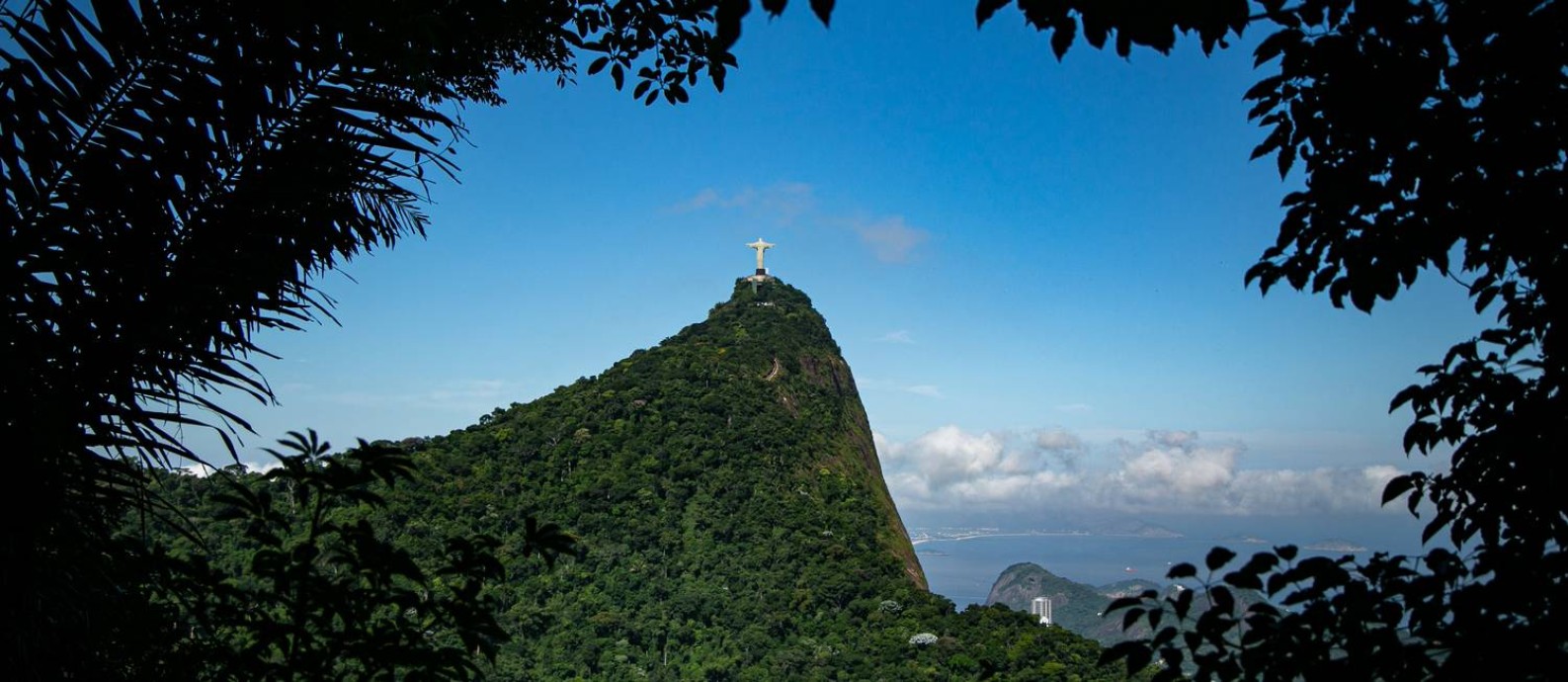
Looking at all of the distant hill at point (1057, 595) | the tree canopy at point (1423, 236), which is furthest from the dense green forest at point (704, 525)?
the distant hill at point (1057, 595)

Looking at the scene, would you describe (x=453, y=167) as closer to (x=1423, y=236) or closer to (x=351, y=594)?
(x=351, y=594)

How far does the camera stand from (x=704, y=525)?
115 feet

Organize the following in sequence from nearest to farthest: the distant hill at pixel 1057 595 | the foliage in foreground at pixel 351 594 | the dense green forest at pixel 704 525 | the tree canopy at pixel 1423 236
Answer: the tree canopy at pixel 1423 236 → the foliage in foreground at pixel 351 594 → the dense green forest at pixel 704 525 → the distant hill at pixel 1057 595

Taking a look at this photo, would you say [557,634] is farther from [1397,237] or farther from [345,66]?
[1397,237]

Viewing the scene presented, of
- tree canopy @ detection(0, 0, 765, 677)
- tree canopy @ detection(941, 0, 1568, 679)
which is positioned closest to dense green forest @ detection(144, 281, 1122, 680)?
tree canopy @ detection(0, 0, 765, 677)

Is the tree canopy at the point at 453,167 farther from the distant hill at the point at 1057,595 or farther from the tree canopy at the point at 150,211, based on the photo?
the distant hill at the point at 1057,595

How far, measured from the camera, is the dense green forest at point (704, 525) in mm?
25078

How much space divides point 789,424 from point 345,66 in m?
38.9

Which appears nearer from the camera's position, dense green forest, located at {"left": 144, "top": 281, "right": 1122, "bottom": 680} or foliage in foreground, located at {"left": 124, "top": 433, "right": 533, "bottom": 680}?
foliage in foreground, located at {"left": 124, "top": 433, "right": 533, "bottom": 680}

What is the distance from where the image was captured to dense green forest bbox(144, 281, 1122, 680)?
25.1 m

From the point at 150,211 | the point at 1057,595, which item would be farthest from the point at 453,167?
the point at 1057,595

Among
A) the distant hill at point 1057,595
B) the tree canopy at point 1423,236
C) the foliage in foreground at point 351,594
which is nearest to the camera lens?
the tree canopy at point 1423,236

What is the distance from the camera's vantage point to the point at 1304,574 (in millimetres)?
1755

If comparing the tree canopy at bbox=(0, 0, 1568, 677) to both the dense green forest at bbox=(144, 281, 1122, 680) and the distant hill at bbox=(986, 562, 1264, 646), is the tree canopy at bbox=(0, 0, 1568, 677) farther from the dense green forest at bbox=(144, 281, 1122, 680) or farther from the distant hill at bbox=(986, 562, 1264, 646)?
the distant hill at bbox=(986, 562, 1264, 646)
